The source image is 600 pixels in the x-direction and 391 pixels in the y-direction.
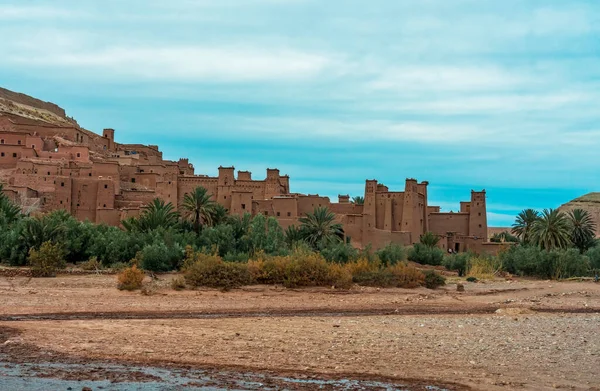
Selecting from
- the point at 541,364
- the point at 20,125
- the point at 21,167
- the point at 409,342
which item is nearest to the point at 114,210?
the point at 21,167

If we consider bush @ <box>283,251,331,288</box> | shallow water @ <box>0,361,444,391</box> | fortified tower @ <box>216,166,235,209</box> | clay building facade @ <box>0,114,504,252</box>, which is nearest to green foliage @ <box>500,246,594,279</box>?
clay building facade @ <box>0,114,504,252</box>

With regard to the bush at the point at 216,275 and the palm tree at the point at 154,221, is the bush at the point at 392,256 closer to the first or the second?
the bush at the point at 216,275

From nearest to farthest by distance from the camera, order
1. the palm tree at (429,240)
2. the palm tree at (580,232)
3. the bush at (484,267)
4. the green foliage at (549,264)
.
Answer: the bush at (484,267) < the green foliage at (549,264) < the palm tree at (429,240) < the palm tree at (580,232)

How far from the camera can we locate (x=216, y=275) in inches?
979

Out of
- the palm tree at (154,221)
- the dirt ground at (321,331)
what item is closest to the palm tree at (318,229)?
the palm tree at (154,221)

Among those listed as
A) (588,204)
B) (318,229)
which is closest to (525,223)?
(318,229)

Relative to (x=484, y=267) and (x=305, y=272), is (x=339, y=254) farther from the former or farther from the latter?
(x=484, y=267)

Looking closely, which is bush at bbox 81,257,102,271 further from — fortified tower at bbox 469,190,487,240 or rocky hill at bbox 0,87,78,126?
rocky hill at bbox 0,87,78,126

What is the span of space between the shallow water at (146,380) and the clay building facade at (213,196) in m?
31.6

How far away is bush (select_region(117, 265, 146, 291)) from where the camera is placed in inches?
922

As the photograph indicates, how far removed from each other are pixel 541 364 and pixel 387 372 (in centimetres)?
286

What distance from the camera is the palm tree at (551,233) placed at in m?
42.7

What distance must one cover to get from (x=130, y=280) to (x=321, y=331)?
32.3ft

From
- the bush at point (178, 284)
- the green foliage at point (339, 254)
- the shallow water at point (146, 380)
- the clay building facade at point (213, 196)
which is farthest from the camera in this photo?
the clay building facade at point (213, 196)
